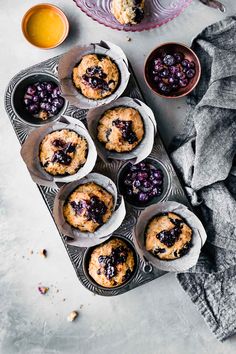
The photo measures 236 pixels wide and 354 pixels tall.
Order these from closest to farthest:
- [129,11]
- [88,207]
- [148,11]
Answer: [88,207], [129,11], [148,11]

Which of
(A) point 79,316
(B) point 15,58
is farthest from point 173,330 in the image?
(B) point 15,58

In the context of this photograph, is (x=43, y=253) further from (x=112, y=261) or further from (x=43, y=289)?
(x=112, y=261)

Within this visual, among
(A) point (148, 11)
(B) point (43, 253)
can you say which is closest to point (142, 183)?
(B) point (43, 253)

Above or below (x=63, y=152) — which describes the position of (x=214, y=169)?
below

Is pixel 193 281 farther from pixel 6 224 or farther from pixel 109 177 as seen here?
pixel 6 224

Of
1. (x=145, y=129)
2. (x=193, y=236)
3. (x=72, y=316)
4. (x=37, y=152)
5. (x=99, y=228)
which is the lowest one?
(x=72, y=316)

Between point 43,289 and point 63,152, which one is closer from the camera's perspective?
point 63,152

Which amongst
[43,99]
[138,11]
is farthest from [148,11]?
[43,99]

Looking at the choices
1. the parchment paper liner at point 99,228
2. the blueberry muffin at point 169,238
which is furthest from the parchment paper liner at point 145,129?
the blueberry muffin at point 169,238

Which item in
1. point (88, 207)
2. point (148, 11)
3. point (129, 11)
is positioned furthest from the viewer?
point (148, 11)
